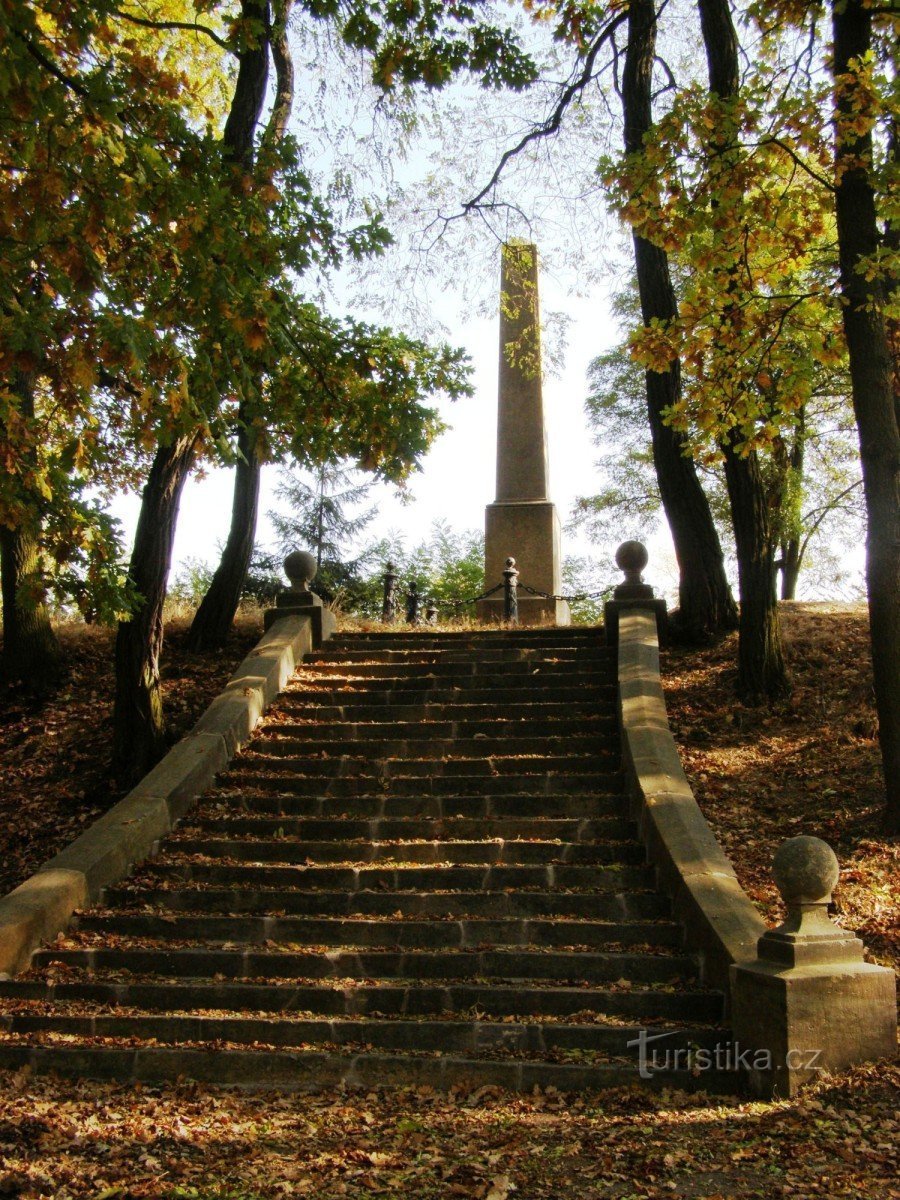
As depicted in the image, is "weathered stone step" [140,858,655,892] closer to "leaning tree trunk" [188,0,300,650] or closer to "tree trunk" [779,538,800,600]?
"leaning tree trunk" [188,0,300,650]

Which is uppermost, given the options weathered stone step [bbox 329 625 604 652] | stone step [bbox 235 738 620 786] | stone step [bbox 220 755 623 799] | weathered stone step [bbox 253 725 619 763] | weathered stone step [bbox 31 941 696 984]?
weathered stone step [bbox 329 625 604 652]

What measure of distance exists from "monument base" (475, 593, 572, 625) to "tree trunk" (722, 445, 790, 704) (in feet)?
17.1

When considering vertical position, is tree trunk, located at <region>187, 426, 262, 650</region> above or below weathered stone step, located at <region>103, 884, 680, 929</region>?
above

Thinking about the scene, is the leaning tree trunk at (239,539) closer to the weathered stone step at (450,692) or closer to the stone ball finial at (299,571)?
the stone ball finial at (299,571)

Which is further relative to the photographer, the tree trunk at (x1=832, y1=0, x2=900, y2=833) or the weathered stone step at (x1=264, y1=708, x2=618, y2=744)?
the weathered stone step at (x1=264, y1=708, x2=618, y2=744)

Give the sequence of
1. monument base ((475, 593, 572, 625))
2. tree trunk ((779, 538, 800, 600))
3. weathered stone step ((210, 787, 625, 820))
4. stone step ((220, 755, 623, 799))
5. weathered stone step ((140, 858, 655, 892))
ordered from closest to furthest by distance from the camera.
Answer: weathered stone step ((140, 858, 655, 892)) < weathered stone step ((210, 787, 625, 820)) < stone step ((220, 755, 623, 799)) < monument base ((475, 593, 572, 625)) < tree trunk ((779, 538, 800, 600))

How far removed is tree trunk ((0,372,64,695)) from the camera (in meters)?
12.7

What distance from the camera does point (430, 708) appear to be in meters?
11.1

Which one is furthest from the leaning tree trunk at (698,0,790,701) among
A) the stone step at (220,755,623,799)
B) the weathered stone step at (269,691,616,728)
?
the stone step at (220,755,623,799)

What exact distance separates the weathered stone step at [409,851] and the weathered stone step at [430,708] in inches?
94.0

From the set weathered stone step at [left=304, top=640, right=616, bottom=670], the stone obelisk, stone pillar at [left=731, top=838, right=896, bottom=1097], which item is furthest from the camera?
the stone obelisk

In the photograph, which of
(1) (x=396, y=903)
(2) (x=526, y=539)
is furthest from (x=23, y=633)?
(2) (x=526, y=539)

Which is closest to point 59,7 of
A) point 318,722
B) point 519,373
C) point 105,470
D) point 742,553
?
point 318,722

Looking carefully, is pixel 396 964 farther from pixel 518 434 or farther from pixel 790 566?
pixel 790 566
